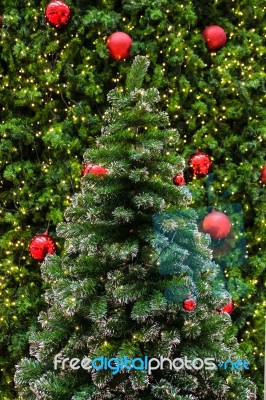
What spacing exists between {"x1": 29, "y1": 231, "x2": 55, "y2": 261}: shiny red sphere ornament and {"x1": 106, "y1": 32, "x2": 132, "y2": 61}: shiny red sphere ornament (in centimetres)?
79

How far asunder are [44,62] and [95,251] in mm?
1020

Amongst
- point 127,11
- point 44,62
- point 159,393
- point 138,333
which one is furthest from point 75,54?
point 159,393

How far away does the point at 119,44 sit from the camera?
7.21 ft

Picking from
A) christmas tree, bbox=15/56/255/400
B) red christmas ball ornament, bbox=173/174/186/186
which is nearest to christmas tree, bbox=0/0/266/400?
red christmas ball ornament, bbox=173/174/186/186

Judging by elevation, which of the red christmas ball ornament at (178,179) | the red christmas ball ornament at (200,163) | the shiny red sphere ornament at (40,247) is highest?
the red christmas ball ornament at (178,179)

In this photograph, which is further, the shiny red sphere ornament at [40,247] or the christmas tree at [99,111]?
the christmas tree at [99,111]

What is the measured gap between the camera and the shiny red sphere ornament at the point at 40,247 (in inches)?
83.2

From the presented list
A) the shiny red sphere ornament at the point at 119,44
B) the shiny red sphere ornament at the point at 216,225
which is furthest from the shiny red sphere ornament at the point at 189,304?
the shiny red sphere ornament at the point at 119,44

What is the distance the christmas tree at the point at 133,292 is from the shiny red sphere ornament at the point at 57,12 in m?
0.74

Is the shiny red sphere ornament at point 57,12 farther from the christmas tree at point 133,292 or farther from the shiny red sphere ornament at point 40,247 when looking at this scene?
the shiny red sphere ornament at point 40,247

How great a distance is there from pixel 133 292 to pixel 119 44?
1.12 metres

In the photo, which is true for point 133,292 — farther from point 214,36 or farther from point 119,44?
point 214,36

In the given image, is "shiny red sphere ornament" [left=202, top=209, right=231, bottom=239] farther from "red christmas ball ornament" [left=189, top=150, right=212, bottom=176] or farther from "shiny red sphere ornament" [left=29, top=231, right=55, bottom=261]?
"shiny red sphere ornament" [left=29, top=231, right=55, bottom=261]

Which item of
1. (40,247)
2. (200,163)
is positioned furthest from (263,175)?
(40,247)
